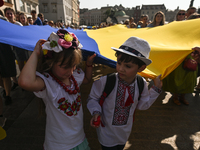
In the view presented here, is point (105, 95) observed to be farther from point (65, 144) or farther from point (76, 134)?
point (65, 144)

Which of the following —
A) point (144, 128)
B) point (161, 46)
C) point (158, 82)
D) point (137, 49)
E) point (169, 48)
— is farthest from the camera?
point (144, 128)

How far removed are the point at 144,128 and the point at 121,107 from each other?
1.29 metres

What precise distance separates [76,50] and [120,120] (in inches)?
32.4

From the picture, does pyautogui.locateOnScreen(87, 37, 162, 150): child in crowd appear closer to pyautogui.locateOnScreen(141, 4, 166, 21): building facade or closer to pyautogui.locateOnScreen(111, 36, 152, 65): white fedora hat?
pyautogui.locateOnScreen(111, 36, 152, 65): white fedora hat

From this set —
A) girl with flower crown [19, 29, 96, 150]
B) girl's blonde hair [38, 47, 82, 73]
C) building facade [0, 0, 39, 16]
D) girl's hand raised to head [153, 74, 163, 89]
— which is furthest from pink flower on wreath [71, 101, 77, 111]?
building facade [0, 0, 39, 16]

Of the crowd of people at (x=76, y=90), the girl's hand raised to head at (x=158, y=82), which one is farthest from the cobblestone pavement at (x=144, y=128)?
the girl's hand raised to head at (x=158, y=82)

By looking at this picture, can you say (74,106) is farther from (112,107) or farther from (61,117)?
(112,107)

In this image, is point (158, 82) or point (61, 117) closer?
point (61, 117)

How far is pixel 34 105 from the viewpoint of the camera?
9.01 ft

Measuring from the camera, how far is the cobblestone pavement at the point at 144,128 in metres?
1.86

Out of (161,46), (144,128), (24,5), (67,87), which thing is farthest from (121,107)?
(24,5)

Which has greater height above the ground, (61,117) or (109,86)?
(109,86)

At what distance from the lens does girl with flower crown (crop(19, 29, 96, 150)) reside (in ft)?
3.07

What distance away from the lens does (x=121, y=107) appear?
1.25 m
